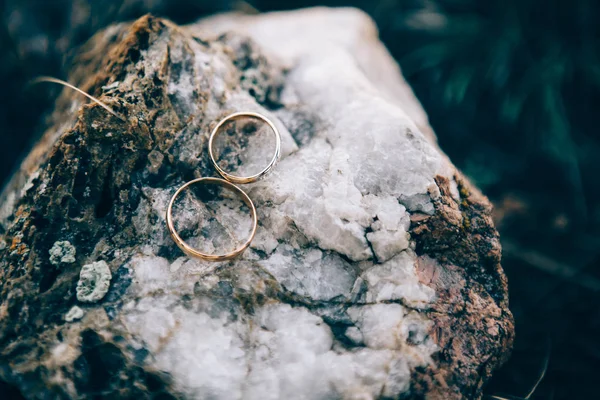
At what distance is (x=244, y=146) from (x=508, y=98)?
284 cm

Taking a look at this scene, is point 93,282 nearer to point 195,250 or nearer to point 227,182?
point 195,250

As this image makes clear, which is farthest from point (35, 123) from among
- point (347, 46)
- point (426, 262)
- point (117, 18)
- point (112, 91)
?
point (426, 262)

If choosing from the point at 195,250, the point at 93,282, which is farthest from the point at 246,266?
the point at 93,282

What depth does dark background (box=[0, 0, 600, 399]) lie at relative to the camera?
336 cm

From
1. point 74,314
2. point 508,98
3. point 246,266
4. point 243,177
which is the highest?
point 243,177

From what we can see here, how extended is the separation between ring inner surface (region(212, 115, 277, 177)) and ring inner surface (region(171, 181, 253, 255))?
159mm

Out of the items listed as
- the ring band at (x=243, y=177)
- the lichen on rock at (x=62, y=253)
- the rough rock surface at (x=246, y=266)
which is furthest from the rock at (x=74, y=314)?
the ring band at (x=243, y=177)

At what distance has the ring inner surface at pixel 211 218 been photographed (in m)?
2.18

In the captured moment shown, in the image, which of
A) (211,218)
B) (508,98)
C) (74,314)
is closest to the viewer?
(74,314)

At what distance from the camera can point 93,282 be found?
2.03 metres

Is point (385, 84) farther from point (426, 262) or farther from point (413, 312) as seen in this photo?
point (413, 312)

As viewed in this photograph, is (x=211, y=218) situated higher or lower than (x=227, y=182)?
lower

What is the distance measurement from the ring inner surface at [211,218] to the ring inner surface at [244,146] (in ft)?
0.52

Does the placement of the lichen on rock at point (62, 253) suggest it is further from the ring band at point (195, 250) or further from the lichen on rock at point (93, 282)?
the ring band at point (195, 250)
